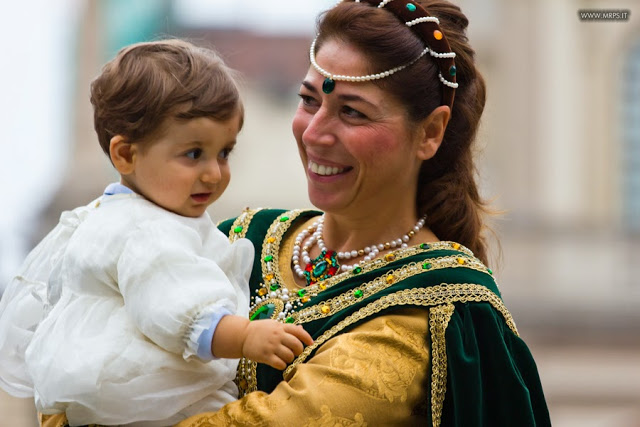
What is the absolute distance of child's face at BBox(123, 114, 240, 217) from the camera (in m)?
3.08

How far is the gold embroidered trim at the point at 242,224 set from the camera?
3.69 m

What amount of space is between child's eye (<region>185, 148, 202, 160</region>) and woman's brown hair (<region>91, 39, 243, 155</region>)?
0.08 metres


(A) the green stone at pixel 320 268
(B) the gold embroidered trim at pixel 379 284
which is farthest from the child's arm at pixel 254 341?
(A) the green stone at pixel 320 268

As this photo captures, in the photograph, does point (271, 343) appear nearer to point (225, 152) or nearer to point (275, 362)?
point (275, 362)

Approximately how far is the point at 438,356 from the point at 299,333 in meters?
0.31

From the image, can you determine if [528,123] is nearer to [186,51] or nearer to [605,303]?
[605,303]

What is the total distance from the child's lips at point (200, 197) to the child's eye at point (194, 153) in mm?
83

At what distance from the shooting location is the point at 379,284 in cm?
328

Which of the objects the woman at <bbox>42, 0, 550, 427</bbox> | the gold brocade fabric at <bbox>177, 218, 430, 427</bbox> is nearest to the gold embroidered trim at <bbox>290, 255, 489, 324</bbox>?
the woman at <bbox>42, 0, 550, 427</bbox>

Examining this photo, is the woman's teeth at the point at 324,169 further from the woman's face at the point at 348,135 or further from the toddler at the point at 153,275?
the toddler at the point at 153,275

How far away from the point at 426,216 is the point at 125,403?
0.94m

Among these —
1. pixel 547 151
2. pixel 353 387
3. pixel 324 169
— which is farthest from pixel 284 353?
pixel 547 151

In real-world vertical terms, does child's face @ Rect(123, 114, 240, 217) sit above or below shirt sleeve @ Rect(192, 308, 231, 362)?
above

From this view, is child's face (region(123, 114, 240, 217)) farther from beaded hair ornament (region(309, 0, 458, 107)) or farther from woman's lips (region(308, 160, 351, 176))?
beaded hair ornament (region(309, 0, 458, 107))
